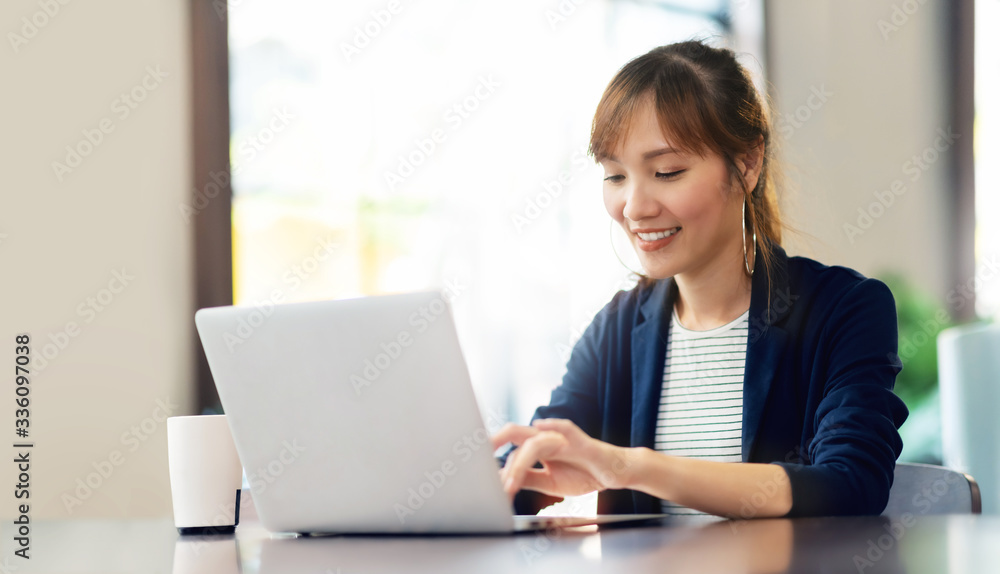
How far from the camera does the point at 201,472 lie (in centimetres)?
92

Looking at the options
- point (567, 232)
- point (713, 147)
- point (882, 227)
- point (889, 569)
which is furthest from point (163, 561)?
point (882, 227)

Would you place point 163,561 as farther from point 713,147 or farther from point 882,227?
point 882,227
